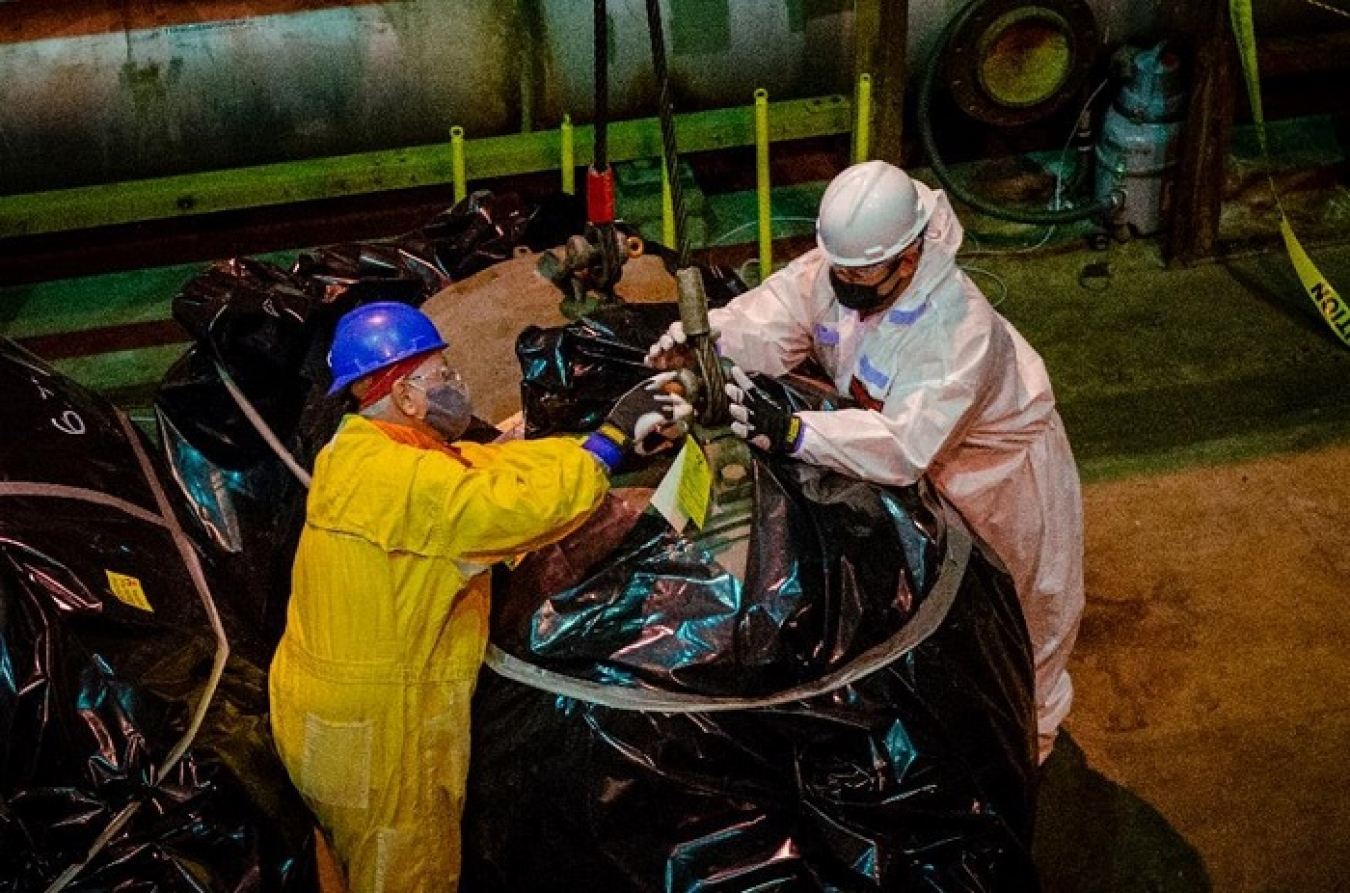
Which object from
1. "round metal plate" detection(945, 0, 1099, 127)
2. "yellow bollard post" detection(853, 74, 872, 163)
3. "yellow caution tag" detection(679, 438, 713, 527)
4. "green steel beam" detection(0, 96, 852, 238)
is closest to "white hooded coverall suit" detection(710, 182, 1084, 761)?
"yellow caution tag" detection(679, 438, 713, 527)

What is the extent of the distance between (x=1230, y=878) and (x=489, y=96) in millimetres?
3844

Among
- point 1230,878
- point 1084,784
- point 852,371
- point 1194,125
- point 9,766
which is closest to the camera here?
point 9,766

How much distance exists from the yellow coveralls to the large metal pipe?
3.04 m

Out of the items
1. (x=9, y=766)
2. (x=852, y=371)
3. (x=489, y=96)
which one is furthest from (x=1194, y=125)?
(x=9, y=766)

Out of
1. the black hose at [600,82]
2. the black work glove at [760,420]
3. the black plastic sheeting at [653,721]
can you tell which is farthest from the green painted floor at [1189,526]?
the black hose at [600,82]

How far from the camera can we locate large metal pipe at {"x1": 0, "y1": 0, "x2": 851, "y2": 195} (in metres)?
5.10

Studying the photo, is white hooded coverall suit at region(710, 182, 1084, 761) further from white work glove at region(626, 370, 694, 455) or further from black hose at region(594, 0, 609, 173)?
black hose at region(594, 0, 609, 173)

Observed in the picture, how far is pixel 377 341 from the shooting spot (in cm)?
265

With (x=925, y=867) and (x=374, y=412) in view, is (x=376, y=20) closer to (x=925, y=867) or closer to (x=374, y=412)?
(x=374, y=412)

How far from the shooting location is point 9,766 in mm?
2373

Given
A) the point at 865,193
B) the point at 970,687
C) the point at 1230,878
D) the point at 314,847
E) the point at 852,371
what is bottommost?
the point at 1230,878

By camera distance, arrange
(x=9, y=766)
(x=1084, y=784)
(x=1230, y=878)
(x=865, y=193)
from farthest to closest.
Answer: (x=1084, y=784) < (x=1230, y=878) < (x=865, y=193) < (x=9, y=766)

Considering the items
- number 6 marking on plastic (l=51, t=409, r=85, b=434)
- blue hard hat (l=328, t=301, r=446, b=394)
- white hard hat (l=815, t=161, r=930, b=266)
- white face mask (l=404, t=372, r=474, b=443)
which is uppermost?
white hard hat (l=815, t=161, r=930, b=266)

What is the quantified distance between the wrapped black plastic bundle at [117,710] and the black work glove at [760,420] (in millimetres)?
1183
